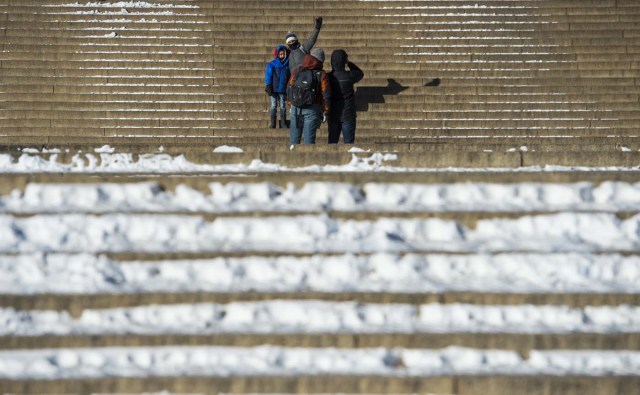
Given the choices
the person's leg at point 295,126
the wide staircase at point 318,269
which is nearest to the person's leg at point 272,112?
the person's leg at point 295,126

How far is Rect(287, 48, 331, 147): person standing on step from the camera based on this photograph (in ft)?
35.8

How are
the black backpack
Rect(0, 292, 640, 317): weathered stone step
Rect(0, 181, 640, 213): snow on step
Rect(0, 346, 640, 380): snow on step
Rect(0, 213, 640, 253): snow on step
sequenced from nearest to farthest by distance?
Rect(0, 346, 640, 380): snow on step
Rect(0, 292, 640, 317): weathered stone step
Rect(0, 213, 640, 253): snow on step
Rect(0, 181, 640, 213): snow on step
the black backpack

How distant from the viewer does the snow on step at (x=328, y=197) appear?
795cm

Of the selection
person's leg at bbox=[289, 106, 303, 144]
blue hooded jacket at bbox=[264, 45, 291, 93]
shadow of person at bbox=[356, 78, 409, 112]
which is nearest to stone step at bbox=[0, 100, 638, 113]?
shadow of person at bbox=[356, 78, 409, 112]

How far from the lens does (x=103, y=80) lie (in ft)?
50.9

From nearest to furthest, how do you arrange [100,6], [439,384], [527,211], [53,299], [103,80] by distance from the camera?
[439,384] < [53,299] < [527,211] < [103,80] < [100,6]

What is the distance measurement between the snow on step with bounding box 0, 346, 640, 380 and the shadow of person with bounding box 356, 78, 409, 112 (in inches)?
335

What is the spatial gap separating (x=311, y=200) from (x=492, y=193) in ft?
4.26

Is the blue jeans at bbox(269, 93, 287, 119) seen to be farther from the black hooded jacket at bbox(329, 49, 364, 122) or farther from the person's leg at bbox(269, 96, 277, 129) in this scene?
the black hooded jacket at bbox(329, 49, 364, 122)

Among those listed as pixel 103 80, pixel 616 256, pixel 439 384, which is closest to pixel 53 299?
pixel 439 384

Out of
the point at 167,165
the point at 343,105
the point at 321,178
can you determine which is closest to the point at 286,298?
the point at 321,178

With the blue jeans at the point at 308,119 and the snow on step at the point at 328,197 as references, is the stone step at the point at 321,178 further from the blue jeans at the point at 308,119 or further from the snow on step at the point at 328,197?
Result: the blue jeans at the point at 308,119

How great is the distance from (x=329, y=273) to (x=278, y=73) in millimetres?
6809

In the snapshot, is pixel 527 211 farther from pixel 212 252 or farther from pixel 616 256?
pixel 212 252
